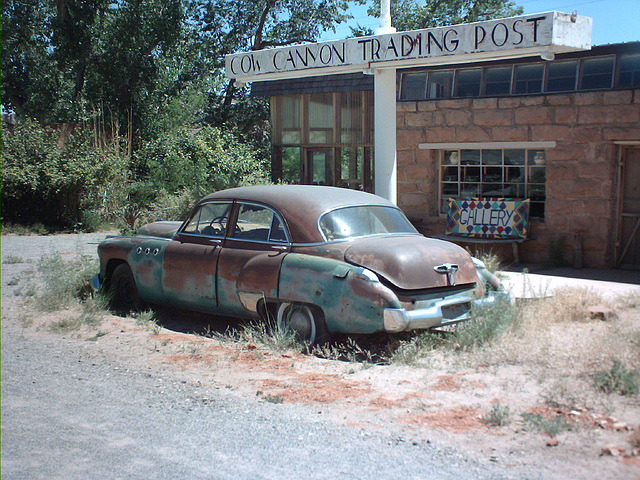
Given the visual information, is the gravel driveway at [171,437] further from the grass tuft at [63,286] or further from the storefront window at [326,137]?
the storefront window at [326,137]

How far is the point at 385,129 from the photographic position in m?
10.0

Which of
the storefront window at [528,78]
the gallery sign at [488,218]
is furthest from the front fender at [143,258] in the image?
the storefront window at [528,78]

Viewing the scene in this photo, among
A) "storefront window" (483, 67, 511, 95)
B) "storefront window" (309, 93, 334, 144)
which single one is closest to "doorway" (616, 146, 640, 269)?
"storefront window" (483, 67, 511, 95)

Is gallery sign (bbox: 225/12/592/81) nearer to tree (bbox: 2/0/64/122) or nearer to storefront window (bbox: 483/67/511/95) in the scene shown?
storefront window (bbox: 483/67/511/95)

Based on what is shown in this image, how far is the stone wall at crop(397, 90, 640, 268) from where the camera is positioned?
10.7 m

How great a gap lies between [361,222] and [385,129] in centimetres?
346

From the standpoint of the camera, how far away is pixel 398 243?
6.41 metres

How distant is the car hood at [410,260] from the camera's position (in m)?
6.07

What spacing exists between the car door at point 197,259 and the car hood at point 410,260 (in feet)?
5.53

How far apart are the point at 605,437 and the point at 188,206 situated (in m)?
12.9

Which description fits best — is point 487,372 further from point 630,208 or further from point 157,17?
point 157,17

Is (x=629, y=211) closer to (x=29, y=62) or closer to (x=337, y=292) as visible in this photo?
(x=337, y=292)

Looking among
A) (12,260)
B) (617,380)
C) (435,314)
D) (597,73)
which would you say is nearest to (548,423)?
(617,380)

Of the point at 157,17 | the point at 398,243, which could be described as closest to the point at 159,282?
the point at 398,243
